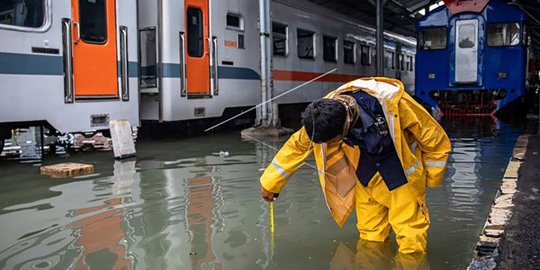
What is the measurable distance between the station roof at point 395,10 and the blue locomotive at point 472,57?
95cm

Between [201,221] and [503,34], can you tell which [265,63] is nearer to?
[201,221]

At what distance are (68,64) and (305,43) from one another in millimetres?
7228

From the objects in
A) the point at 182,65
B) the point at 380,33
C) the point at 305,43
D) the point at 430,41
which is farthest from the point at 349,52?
the point at 182,65

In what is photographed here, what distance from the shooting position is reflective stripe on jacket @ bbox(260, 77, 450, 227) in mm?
3023

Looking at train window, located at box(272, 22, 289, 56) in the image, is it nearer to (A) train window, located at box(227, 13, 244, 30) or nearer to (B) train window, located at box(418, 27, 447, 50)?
(A) train window, located at box(227, 13, 244, 30)

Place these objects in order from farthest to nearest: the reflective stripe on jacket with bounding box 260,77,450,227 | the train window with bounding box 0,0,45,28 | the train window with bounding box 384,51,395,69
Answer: the train window with bounding box 384,51,395,69 → the train window with bounding box 0,0,45,28 → the reflective stripe on jacket with bounding box 260,77,450,227

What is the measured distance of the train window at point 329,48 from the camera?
561 inches

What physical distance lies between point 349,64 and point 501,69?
430 centimetres

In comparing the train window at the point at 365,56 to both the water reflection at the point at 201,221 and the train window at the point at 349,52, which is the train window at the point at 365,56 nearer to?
the train window at the point at 349,52

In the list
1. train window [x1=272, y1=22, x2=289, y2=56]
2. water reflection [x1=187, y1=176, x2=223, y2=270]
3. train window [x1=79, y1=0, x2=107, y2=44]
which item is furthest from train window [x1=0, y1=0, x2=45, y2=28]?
train window [x1=272, y1=22, x2=289, y2=56]

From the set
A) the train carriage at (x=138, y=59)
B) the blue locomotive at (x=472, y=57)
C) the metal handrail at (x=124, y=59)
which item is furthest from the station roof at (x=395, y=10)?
the metal handrail at (x=124, y=59)

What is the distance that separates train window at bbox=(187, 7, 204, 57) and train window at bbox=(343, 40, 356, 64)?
7.12 meters

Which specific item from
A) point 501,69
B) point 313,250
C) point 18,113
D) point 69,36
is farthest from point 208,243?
point 501,69

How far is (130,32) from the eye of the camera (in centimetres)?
785
